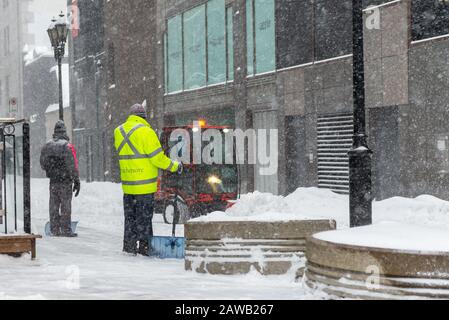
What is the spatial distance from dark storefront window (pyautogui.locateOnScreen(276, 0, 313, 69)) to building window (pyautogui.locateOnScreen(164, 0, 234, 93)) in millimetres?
3211

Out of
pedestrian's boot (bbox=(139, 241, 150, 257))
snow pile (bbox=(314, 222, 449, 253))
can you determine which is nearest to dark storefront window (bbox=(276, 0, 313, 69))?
pedestrian's boot (bbox=(139, 241, 150, 257))

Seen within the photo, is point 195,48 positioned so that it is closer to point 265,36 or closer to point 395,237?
point 265,36

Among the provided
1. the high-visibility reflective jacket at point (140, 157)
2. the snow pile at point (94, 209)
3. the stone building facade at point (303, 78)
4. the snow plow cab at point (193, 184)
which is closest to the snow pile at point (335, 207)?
the snow plow cab at point (193, 184)

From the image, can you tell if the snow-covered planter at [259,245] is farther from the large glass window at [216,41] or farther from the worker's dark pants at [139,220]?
the large glass window at [216,41]

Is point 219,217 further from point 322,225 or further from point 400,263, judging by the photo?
point 400,263

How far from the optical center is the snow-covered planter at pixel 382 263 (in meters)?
5.82

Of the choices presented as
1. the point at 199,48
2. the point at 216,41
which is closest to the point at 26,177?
the point at 216,41

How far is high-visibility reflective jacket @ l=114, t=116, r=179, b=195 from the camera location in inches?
418

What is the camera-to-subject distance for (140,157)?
10641mm

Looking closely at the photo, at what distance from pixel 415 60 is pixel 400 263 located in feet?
46.4

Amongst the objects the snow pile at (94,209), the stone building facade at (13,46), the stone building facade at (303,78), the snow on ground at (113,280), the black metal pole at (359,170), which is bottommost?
the snow pile at (94,209)

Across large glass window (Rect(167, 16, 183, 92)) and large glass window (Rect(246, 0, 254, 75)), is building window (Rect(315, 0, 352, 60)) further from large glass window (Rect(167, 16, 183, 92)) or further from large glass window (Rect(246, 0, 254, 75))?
large glass window (Rect(167, 16, 183, 92))

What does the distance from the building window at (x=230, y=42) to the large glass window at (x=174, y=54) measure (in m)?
4.28
